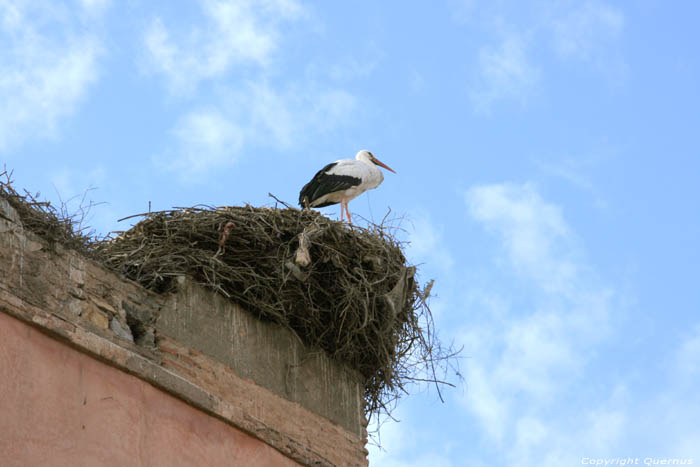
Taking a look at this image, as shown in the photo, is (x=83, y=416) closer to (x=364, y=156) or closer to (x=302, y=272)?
(x=302, y=272)

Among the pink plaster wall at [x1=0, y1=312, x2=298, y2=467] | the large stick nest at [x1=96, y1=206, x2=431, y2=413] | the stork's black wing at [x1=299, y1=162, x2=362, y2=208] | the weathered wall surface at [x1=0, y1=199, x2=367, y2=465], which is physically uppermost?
the stork's black wing at [x1=299, y1=162, x2=362, y2=208]

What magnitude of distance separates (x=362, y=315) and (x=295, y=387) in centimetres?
67

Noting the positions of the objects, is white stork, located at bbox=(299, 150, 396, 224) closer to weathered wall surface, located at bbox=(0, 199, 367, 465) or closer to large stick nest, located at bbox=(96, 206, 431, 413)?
large stick nest, located at bbox=(96, 206, 431, 413)

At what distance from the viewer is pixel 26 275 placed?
19.0ft

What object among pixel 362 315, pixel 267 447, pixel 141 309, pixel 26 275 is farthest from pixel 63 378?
pixel 362 315

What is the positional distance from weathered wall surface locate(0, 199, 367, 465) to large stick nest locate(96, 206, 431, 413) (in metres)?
0.15

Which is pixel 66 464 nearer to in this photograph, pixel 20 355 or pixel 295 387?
pixel 20 355

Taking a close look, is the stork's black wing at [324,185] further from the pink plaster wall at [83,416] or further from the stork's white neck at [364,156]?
the pink plaster wall at [83,416]

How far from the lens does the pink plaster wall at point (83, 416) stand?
5.23 metres

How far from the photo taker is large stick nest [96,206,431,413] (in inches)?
281

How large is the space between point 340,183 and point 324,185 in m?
0.21

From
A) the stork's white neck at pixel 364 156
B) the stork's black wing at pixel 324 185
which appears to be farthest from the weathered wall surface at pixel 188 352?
the stork's white neck at pixel 364 156

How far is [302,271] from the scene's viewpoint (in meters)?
7.33

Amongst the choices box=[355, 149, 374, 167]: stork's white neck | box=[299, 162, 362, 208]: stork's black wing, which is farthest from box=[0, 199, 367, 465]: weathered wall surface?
box=[355, 149, 374, 167]: stork's white neck
